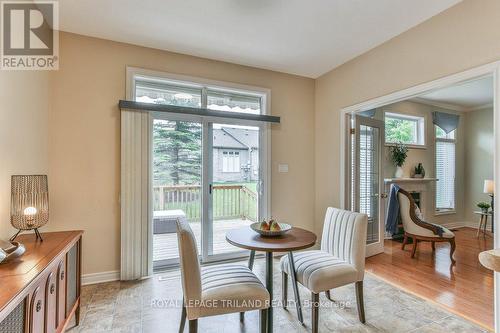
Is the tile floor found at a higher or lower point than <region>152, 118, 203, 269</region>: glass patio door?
lower

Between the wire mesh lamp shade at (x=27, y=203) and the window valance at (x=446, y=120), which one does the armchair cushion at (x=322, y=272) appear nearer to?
the wire mesh lamp shade at (x=27, y=203)

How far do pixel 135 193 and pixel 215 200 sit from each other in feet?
3.33

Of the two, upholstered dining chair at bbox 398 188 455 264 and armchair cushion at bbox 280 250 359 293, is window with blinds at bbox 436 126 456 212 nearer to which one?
upholstered dining chair at bbox 398 188 455 264

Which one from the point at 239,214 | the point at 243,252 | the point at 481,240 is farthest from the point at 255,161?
the point at 481,240

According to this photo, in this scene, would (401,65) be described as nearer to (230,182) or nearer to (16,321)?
(230,182)

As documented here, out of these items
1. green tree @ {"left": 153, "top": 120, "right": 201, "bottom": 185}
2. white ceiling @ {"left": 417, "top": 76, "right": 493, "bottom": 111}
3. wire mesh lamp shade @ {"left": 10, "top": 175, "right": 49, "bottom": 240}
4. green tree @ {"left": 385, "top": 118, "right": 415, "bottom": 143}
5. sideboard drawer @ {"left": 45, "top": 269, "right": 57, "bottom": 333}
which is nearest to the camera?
sideboard drawer @ {"left": 45, "top": 269, "right": 57, "bottom": 333}

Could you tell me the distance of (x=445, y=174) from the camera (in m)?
5.67

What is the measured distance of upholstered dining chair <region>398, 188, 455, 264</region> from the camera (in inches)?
145

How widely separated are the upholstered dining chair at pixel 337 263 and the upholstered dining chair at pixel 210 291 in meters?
0.43

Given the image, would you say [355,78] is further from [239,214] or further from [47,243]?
[47,243]

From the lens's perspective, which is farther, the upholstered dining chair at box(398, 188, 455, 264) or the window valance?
the window valance

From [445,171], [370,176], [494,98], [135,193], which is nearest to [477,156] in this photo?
[445,171]

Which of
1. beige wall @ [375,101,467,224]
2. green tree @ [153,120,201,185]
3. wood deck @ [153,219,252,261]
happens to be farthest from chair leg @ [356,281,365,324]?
beige wall @ [375,101,467,224]

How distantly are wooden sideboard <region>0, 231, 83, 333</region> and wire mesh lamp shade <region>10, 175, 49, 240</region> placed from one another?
6.0 inches
